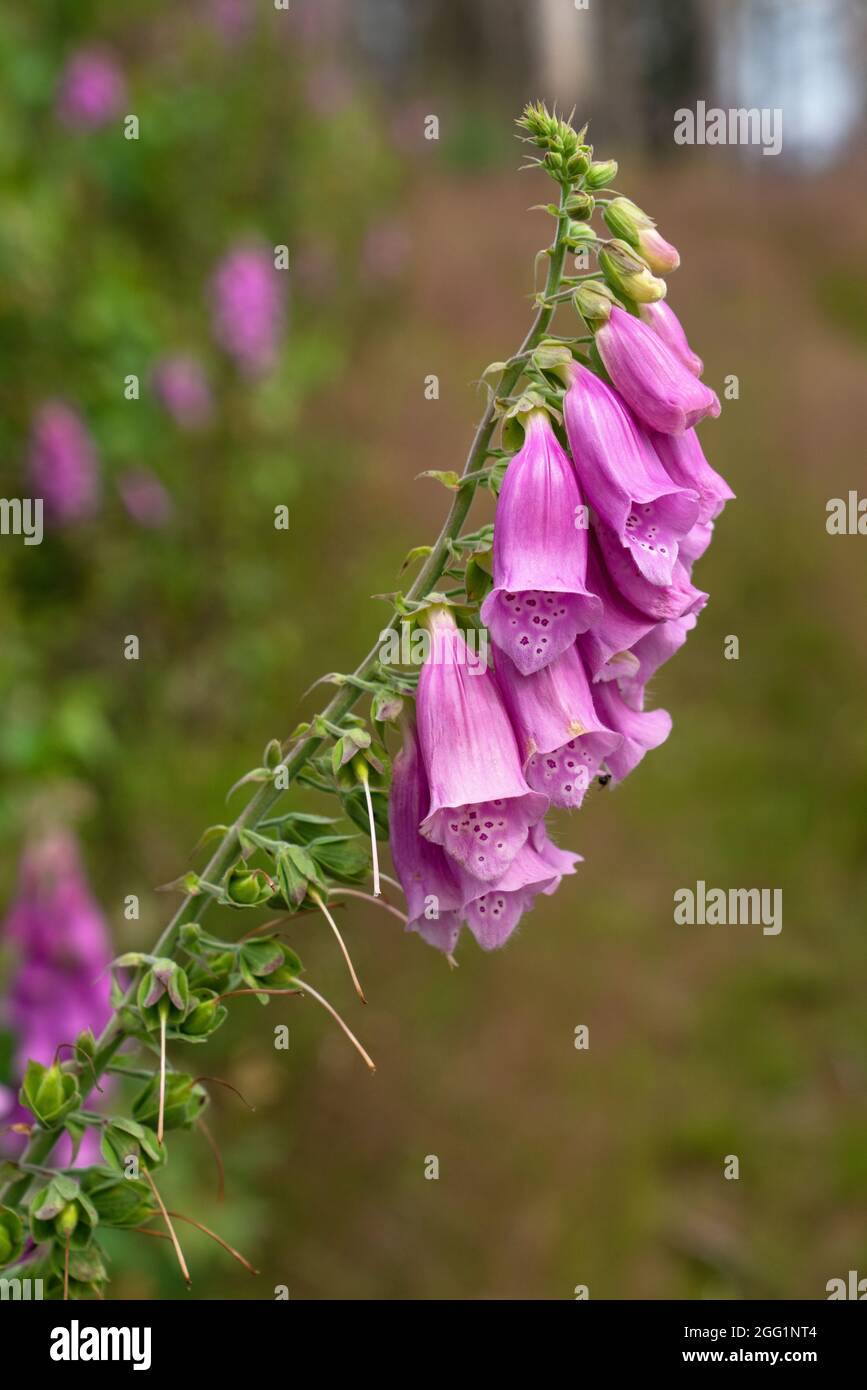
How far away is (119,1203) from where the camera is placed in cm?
140

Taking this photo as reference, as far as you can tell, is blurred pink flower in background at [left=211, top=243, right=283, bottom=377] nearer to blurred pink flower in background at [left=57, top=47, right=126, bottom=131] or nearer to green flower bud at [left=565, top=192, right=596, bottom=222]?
blurred pink flower in background at [left=57, top=47, right=126, bottom=131]

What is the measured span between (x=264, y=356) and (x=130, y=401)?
0.93 meters

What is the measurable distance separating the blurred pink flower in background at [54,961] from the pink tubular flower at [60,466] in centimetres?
218

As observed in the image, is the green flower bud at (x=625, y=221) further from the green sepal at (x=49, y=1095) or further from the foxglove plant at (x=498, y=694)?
the green sepal at (x=49, y=1095)

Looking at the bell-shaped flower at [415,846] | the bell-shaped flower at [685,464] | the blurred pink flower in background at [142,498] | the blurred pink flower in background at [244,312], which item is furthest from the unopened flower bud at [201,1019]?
Answer: the blurred pink flower in background at [244,312]

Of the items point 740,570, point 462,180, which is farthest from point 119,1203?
point 462,180

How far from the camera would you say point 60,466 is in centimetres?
452

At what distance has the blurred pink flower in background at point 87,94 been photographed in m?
6.02

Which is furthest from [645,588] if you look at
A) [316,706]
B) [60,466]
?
[316,706]

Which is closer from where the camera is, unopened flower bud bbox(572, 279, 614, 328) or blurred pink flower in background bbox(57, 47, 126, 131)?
unopened flower bud bbox(572, 279, 614, 328)

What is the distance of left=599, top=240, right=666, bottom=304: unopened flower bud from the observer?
4.45 feet

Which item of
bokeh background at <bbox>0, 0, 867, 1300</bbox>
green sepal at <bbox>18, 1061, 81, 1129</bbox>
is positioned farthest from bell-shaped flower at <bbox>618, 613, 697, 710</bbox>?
bokeh background at <bbox>0, 0, 867, 1300</bbox>
